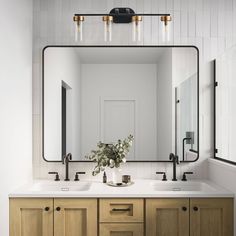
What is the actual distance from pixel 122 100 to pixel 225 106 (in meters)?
0.91

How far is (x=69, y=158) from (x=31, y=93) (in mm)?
687

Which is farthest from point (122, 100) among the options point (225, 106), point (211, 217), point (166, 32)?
point (211, 217)

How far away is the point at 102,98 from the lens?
9.70ft

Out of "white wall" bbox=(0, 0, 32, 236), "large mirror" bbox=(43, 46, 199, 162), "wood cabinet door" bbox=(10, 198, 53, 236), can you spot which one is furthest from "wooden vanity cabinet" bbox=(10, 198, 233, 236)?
"large mirror" bbox=(43, 46, 199, 162)

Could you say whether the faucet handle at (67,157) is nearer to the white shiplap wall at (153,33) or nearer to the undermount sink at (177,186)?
the white shiplap wall at (153,33)

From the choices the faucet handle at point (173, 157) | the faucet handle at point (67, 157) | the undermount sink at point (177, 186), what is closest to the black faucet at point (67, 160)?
the faucet handle at point (67, 157)

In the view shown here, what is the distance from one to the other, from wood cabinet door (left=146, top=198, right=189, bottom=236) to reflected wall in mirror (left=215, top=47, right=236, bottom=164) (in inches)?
22.3

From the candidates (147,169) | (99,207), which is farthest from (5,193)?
(147,169)

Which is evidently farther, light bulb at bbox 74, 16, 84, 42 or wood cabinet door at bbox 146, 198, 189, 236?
light bulb at bbox 74, 16, 84, 42

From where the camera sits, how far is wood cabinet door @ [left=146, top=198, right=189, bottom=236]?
242 centimetres

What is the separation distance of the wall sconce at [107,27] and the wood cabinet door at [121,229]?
1624mm

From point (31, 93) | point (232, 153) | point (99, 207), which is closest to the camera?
point (99, 207)

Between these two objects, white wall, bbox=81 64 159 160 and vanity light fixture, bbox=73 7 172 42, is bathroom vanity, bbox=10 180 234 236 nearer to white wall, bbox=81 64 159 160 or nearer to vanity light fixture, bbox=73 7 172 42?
white wall, bbox=81 64 159 160

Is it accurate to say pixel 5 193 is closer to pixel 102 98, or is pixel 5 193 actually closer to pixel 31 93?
pixel 31 93
